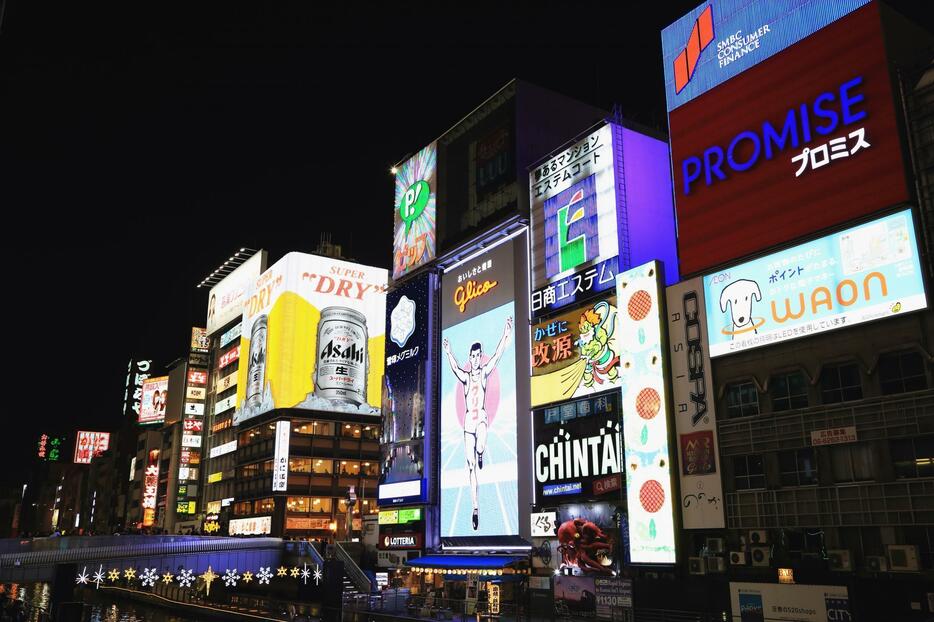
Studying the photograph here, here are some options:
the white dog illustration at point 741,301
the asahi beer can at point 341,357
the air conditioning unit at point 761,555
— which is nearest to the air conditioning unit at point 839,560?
the air conditioning unit at point 761,555

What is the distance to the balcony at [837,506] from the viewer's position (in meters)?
31.0

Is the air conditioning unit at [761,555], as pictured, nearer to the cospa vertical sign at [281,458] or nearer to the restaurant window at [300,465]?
the cospa vertical sign at [281,458]

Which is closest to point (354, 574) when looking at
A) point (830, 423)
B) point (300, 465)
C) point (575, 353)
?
point (575, 353)

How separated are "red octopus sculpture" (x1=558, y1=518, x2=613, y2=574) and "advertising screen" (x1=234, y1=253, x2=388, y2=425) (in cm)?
6157

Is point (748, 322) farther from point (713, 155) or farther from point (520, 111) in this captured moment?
point (520, 111)

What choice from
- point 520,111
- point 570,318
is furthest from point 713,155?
point 520,111

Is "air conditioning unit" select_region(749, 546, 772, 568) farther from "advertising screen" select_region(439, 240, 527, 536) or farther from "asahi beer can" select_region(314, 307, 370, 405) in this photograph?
"asahi beer can" select_region(314, 307, 370, 405)

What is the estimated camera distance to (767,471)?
3650cm

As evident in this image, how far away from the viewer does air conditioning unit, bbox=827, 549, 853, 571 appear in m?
32.5

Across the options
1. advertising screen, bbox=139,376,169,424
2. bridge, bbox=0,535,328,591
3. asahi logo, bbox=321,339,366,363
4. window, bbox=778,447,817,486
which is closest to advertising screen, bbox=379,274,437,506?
bridge, bbox=0,535,328,591

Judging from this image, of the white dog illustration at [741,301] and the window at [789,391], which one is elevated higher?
the white dog illustration at [741,301]

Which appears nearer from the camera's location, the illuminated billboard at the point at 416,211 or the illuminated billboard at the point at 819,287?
the illuminated billboard at the point at 819,287

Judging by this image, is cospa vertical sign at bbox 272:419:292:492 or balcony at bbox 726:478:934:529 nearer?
balcony at bbox 726:478:934:529

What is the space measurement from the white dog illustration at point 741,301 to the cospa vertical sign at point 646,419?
4.18 metres
